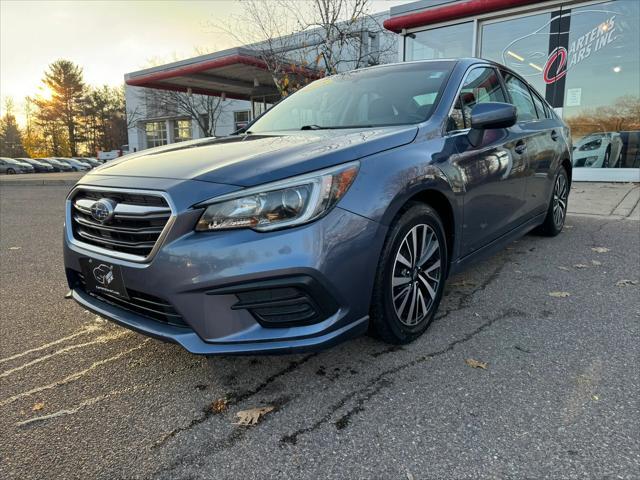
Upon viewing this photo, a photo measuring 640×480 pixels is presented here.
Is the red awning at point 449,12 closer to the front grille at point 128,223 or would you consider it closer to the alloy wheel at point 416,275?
the alloy wheel at point 416,275

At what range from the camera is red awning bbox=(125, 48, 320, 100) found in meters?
15.5

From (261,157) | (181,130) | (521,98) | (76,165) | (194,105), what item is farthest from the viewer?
(76,165)

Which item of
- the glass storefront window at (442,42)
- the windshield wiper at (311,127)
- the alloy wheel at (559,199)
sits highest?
the glass storefront window at (442,42)

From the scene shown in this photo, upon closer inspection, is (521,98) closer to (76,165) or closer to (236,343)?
(236,343)

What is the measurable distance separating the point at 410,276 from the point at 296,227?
84 centimetres

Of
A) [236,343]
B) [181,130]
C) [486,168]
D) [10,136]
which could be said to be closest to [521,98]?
[486,168]

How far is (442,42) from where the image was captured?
36.3 feet

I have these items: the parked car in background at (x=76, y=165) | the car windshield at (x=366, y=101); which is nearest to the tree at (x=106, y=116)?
the parked car in background at (x=76, y=165)

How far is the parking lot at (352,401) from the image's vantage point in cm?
169

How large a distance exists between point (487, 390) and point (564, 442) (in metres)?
0.40

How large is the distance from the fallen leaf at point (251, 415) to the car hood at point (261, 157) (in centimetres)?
97

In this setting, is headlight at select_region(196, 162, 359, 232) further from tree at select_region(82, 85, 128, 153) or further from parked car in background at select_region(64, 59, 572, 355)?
tree at select_region(82, 85, 128, 153)

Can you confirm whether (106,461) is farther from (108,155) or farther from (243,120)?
(108,155)

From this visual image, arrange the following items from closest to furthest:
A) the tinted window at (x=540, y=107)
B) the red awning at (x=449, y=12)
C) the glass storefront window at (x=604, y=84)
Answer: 1. the tinted window at (x=540, y=107)
2. the glass storefront window at (x=604, y=84)
3. the red awning at (x=449, y=12)
